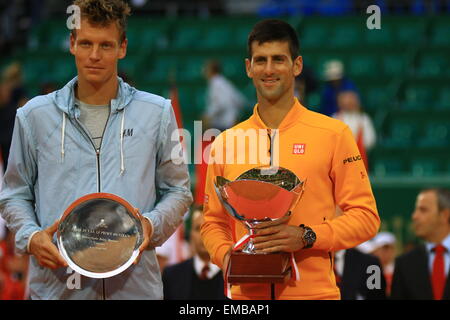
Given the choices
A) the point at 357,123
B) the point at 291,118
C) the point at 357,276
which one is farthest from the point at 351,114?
the point at 291,118

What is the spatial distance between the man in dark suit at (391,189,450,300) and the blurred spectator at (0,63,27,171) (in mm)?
4198

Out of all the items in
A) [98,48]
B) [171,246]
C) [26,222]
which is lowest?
[171,246]

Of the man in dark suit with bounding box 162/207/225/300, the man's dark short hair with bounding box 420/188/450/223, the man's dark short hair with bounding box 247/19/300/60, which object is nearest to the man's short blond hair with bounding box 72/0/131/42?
the man's dark short hair with bounding box 247/19/300/60

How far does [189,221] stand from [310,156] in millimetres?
5445

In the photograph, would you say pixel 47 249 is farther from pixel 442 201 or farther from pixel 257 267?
pixel 442 201

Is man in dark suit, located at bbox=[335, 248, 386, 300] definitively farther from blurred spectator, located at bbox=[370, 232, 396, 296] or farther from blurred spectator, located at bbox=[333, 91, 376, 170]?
blurred spectator, located at bbox=[333, 91, 376, 170]

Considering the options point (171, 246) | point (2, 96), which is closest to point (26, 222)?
point (171, 246)

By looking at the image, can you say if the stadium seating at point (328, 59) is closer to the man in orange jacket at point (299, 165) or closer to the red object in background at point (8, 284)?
the red object in background at point (8, 284)

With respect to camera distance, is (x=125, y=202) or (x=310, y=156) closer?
(x=125, y=202)

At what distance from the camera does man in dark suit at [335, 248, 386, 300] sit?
592cm

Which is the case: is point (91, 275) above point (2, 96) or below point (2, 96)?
below

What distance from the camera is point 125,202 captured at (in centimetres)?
357
